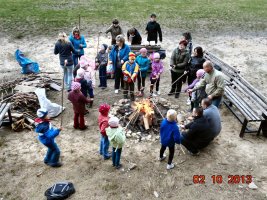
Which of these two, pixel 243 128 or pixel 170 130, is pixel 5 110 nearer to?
pixel 170 130

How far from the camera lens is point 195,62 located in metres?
9.60

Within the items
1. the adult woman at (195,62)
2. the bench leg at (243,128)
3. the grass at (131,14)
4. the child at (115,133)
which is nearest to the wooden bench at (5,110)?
the child at (115,133)

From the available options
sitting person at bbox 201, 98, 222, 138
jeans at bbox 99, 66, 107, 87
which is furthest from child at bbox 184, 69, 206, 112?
jeans at bbox 99, 66, 107, 87

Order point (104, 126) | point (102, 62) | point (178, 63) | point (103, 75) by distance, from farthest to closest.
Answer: point (103, 75), point (102, 62), point (178, 63), point (104, 126)

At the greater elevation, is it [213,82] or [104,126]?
[213,82]

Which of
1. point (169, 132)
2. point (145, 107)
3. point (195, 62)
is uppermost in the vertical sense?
point (195, 62)

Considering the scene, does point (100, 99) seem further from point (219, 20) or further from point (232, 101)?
point (219, 20)

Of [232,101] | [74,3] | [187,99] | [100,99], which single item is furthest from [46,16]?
[232,101]

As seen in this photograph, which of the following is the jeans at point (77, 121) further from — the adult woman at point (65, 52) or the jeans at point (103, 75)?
the jeans at point (103, 75)

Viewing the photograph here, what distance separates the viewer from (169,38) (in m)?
15.7

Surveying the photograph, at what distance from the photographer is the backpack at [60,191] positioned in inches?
241

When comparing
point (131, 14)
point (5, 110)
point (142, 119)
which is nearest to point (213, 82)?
point (142, 119)

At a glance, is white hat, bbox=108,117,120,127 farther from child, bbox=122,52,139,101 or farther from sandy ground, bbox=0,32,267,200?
child, bbox=122,52,139,101

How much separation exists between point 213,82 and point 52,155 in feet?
15.5
